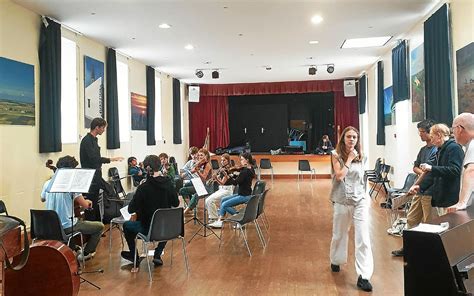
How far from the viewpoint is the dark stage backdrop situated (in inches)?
641

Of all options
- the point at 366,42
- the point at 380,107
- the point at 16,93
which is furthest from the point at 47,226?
the point at 380,107

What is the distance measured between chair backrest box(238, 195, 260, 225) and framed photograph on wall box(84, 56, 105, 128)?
4386 mm

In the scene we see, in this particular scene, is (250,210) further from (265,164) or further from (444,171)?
(265,164)

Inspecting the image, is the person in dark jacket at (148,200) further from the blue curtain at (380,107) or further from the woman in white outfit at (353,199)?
the blue curtain at (380,107)

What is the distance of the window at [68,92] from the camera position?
7.48 m

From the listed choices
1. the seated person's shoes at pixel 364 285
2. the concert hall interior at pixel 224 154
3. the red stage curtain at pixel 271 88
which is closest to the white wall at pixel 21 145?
the concert hall interior at pixel 224 154

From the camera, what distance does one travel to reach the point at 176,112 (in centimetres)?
1376

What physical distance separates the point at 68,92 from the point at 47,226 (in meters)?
4.01

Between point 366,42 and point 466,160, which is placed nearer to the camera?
point 466,160

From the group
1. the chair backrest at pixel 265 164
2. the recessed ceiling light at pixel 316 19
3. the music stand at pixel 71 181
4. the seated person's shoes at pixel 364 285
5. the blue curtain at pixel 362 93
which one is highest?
the recessed ceiling light at pixel 316 19

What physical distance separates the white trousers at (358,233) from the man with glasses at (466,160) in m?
0.96

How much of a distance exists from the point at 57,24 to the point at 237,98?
1013 centimetres

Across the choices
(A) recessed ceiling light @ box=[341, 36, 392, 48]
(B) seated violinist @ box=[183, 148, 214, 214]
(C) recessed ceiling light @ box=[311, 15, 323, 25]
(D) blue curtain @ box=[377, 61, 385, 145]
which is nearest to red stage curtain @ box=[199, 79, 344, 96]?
(D) blue curtain @ box=[377, 61, 385, 145]

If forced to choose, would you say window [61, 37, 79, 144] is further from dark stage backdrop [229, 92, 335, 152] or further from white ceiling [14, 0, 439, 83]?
dark stage backdrop [229, 92, 335, 152]
